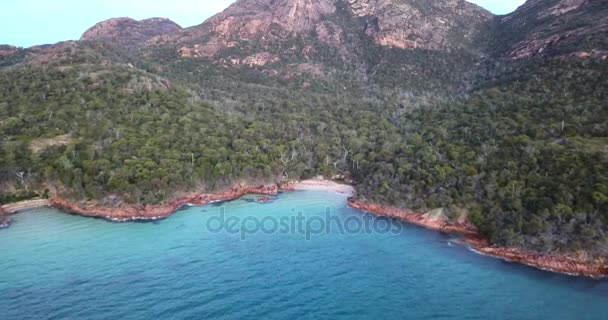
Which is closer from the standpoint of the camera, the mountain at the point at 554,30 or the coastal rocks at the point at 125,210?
the coastal rocks at the point at 125,210

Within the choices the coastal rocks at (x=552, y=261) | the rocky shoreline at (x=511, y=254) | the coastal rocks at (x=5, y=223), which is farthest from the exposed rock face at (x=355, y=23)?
the coastal rocks at (x=552, y=261)

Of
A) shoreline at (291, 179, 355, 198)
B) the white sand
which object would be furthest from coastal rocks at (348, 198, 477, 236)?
the white sand

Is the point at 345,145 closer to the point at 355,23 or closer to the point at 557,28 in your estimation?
the point at 557,28

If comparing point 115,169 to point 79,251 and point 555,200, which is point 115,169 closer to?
point 79,251

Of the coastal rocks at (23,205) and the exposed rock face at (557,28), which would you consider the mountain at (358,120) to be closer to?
the exposed rock face at (557,28)

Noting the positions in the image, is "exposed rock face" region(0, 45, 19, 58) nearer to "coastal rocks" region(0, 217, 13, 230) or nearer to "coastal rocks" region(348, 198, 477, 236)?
"coastal rocks" region(0, 217, 13, 230)

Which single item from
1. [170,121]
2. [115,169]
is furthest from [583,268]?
[170,121]

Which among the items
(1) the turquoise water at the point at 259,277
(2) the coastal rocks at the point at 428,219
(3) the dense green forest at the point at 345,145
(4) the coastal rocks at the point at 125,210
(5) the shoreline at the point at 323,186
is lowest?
(1) the turquoise water at the point at 259,277
